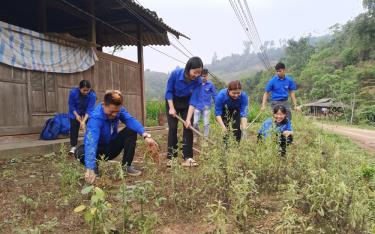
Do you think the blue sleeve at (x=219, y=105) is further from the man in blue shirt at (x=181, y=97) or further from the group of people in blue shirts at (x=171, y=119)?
the man in blue shirt at (x=181, y=97)

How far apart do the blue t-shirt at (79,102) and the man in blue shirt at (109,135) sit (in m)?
1.69

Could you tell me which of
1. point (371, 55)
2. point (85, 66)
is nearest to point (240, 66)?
point (371, 55)

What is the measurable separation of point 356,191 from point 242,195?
2.44ft

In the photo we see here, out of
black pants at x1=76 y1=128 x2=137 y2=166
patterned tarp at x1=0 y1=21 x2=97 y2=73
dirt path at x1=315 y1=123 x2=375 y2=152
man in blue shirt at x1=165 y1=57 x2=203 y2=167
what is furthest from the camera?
dirt path at x1=315 y1=123 x2=375 y2=152

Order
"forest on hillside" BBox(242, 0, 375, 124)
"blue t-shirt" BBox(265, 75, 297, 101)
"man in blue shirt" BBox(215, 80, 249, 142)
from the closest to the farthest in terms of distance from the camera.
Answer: "man in blue shirt" BBox(215, 80, 249, 142)
"blue t-shirt" BBox(265, 75, 297, 101)
"forest on hillside" BBox(242, 0, 375, 124)

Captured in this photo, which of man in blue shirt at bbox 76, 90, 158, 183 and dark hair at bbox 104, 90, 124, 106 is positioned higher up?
dark hair at bbox 104, 90, 124, 106

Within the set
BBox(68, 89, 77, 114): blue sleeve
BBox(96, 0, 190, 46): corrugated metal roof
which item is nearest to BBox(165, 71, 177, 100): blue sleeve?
BBox(68, 89, 77, 114): blue sleeve

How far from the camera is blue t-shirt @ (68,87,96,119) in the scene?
5.52 metres

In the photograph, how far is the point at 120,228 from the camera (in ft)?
8.54

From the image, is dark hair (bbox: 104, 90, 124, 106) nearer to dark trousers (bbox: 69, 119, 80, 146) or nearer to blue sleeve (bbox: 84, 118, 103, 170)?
blue sleeve (bbox: 84, 118, 103, 170)

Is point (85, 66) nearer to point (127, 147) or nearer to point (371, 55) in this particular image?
point (127, 147)

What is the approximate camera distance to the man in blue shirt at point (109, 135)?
11.1ft

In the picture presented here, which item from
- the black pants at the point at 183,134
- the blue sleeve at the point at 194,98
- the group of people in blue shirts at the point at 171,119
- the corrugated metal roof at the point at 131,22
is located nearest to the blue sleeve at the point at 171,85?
the group of people in blue shirts at the point at 171,119

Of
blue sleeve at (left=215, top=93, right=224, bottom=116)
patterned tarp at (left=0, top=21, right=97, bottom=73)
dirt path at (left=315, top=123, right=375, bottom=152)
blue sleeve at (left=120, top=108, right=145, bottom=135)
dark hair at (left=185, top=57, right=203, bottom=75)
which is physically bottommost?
dirt path at (left=315, top=123, right=375, bottom=152)
